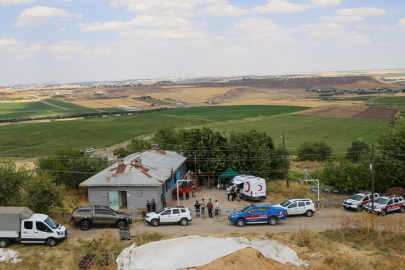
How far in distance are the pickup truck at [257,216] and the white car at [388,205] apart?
8.07 m

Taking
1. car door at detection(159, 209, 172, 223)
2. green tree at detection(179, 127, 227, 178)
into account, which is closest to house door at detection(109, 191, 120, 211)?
car door at detection(159, 209, 172, 223)

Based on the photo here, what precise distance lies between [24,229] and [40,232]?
2.77 feet

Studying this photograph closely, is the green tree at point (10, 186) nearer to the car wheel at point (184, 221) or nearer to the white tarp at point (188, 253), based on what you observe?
the car wheel at point (184, 221)

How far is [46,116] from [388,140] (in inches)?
4204

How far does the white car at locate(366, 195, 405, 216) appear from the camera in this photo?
26.9 m

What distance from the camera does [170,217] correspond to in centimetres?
2398

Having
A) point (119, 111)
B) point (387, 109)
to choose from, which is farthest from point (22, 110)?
point (387, 109)

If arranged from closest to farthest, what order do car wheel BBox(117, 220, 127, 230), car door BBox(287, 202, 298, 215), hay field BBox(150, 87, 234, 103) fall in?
car wheel BBox(117, 220, 127, 230), car door BBox(287, 202, 298, 215), hay field BBox(150, 87, 234, 103)

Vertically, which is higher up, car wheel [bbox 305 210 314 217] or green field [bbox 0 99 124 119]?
green field [bbox 0 99 124 119]

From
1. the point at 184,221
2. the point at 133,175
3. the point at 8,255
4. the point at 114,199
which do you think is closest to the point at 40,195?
the point at 114,199

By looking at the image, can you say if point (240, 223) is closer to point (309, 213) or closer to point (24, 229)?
point (309, 213)

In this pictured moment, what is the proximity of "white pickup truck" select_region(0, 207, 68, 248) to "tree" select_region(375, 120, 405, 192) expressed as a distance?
88.5 ft

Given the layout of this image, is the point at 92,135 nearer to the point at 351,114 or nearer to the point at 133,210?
the point at 133,210

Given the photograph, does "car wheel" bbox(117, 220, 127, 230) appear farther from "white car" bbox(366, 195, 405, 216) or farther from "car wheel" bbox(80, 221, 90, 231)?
"white car" bbox(366, 195, 405, 216)
